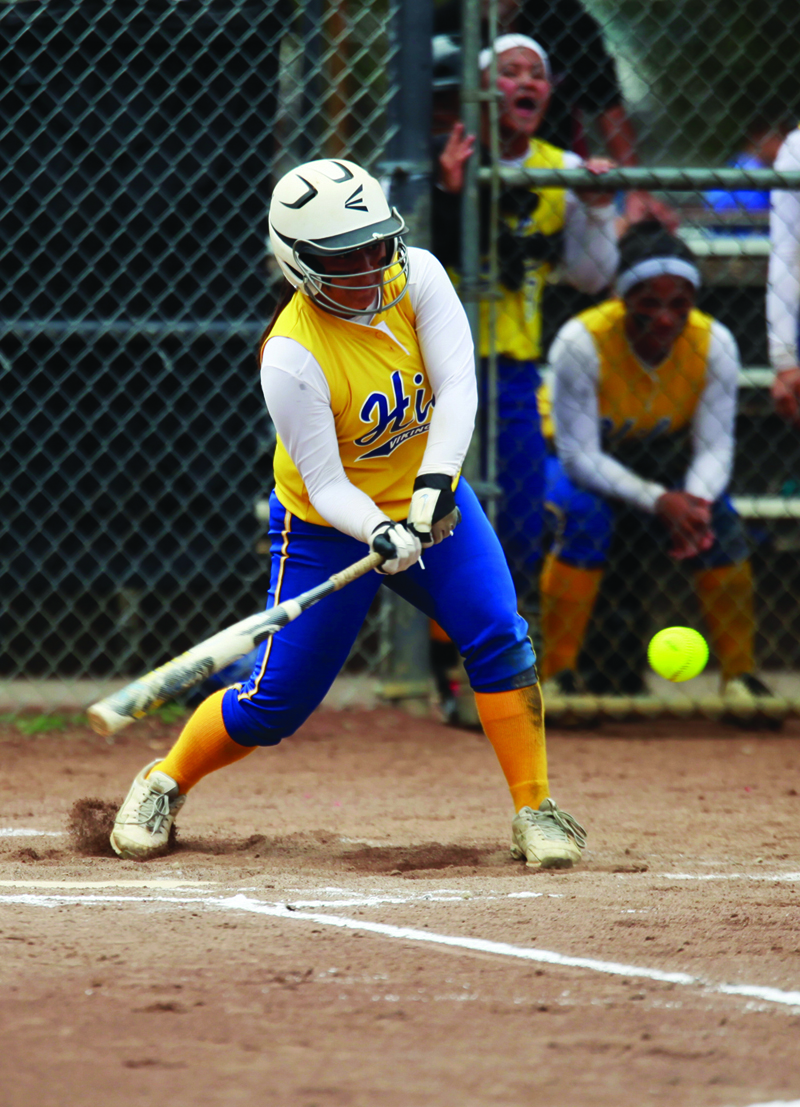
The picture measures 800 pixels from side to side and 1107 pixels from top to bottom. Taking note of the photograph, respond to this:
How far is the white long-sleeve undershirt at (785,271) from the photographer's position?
531 cm

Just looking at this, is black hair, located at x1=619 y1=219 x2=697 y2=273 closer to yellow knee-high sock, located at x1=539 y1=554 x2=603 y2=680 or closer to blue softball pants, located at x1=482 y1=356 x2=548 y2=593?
blue softball pants, located at x1=482 y1=356 x2=548 y2=593

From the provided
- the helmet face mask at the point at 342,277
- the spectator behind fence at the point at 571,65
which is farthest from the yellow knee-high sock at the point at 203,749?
the spectator behind fence at the point at 571,65

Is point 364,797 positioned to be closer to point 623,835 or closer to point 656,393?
point 623,835

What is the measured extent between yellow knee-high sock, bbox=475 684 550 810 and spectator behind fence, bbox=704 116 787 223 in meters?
2.94

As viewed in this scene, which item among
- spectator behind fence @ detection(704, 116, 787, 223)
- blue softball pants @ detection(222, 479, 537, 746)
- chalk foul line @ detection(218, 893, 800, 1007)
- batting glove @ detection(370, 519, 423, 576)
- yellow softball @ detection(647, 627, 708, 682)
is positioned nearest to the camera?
chalk foul line @ detection(218, 893, 800, 1007)

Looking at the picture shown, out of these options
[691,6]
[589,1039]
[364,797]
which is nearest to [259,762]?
[364,797]

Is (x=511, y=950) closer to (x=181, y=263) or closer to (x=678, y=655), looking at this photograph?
(x=678, y=655)

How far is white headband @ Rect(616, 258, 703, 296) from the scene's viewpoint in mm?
5355

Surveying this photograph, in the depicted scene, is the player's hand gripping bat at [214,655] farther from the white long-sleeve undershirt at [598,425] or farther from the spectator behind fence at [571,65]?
the spectator behind fence at [571,65]

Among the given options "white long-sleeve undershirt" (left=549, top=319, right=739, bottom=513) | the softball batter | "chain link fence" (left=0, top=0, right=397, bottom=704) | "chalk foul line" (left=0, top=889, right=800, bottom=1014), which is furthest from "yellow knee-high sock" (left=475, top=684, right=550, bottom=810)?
"chain link fence" (left=0, top=0, right=397, bottom=704)

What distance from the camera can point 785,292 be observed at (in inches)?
211

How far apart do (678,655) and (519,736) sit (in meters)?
1.02

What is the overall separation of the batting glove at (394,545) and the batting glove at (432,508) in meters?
0.03

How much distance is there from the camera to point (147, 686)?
→ 337cm
